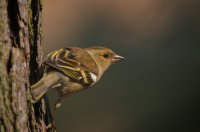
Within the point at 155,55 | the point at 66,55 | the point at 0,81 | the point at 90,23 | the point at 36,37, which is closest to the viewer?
the point at 0,81

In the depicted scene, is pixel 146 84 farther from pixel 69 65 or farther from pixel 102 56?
pixel 69 65

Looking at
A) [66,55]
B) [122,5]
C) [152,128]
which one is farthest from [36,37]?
[122,5]

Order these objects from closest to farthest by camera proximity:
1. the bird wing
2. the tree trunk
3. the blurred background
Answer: the tree trunk
the bird wing
the blurred background

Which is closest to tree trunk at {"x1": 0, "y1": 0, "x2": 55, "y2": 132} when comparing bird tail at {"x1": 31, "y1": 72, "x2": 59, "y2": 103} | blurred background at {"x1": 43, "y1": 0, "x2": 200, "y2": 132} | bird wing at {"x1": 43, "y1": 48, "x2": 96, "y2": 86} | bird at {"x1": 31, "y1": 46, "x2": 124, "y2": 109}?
bird tail at {"x1": 31, "y1": 72, "x2": 59, "y2": 103}

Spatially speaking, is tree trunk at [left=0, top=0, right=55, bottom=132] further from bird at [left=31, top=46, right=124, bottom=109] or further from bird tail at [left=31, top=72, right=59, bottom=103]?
bird at [left=31, top=46, right=124, bottom=109]

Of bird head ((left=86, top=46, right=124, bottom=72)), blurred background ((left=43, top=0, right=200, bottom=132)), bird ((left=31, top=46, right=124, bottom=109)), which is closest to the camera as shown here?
bird ((left=31, top=46, right=124, bottom=109))

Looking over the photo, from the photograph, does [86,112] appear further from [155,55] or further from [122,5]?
[122,5]

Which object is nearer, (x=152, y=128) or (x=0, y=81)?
(x=0, y=81)

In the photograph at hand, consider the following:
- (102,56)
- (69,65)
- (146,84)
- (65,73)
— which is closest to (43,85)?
(65,73)

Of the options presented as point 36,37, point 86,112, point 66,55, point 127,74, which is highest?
point 36,37
